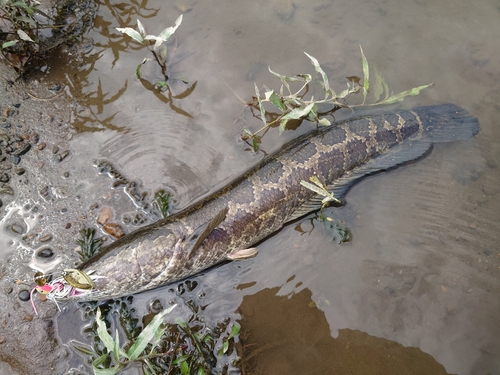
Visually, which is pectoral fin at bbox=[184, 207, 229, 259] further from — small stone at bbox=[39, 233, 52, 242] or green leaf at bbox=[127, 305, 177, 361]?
small stone at bbox=[39, 233, 52, 242]

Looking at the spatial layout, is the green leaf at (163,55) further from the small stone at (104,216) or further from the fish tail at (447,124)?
the fish tail at (447,124)

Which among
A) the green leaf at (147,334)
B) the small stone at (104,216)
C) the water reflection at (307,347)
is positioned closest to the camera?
the green leaf at (147,334)

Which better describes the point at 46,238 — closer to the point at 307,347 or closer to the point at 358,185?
the point at 307,347

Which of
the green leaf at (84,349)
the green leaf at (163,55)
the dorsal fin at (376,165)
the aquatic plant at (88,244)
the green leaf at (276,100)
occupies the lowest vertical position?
the green leaf at (84,349)

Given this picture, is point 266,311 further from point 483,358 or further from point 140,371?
point 483,358

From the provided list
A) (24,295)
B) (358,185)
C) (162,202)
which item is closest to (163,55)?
(162,202)

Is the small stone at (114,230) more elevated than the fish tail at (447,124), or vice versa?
the small stone at (114,230)

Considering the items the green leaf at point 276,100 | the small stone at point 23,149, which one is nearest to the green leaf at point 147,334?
the green leaf at point 276,100

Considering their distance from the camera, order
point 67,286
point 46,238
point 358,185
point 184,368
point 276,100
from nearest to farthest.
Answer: point 184,368, point 67,286, point 276,100, point 46,238, point 358,185
